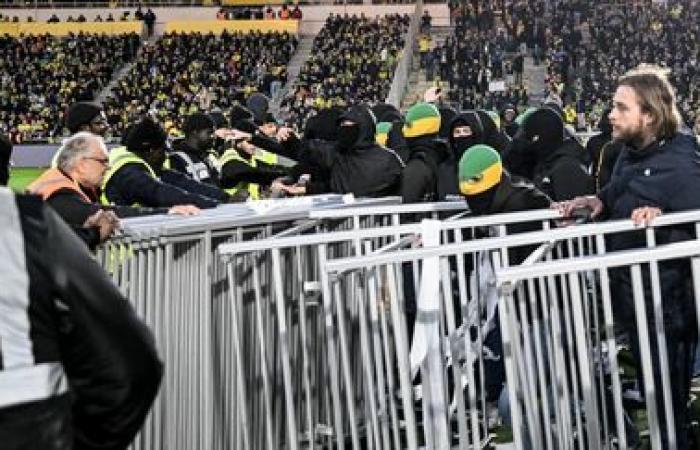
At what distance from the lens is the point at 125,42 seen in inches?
1871

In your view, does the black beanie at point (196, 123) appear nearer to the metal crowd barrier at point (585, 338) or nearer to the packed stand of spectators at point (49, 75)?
the metal crowd barrier at point (585, 338)

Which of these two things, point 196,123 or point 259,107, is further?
point 259,107

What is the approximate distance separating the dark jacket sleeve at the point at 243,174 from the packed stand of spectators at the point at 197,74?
92.6 ft

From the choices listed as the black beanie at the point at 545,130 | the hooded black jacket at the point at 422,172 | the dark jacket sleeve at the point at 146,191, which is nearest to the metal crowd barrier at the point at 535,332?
the dark jacket sleeve at the point at 146,191

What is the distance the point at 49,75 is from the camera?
45500 millimetres

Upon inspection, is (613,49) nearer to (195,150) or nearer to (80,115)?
(195,150)

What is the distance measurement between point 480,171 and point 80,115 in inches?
107

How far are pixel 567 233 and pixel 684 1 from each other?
41.4m

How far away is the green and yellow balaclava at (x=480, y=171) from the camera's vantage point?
6.31 m

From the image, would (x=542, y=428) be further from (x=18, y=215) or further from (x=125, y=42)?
(x=125, y=42)

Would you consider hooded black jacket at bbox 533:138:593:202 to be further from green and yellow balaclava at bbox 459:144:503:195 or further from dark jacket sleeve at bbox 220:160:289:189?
dark jacket sleeve at bbox 220:160:289:189

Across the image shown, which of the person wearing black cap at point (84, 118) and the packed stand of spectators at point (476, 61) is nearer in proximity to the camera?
the person wearing black cap at point (84, 118)

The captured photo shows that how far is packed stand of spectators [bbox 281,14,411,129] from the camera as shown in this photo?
123 ft

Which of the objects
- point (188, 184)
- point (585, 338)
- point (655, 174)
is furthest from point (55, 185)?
point (188, 184)
